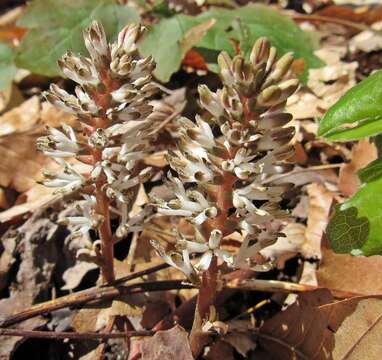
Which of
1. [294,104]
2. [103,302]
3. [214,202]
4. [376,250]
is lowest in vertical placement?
[294,104]

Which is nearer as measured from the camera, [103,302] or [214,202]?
[214,202]

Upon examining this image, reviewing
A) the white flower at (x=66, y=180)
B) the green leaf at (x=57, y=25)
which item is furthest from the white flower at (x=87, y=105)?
the green leaf at (x=57, y=25)

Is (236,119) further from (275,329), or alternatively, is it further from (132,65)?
(275,329)

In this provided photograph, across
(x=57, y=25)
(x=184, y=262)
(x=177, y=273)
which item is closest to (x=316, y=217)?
(x=177, y=273)

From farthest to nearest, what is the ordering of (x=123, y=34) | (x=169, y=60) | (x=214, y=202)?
(x=169, y=60) < (x=123, y=34) < (x=214, y=202)

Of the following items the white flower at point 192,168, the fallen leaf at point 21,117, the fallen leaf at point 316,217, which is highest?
Result: the white flower at point 192,168

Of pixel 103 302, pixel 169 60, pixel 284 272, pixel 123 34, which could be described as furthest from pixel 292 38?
pixel 103 302

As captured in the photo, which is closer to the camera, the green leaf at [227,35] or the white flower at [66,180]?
the white flower at [66,180]

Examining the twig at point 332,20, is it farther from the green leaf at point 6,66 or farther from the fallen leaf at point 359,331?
the fallen leaf at point 359,331
